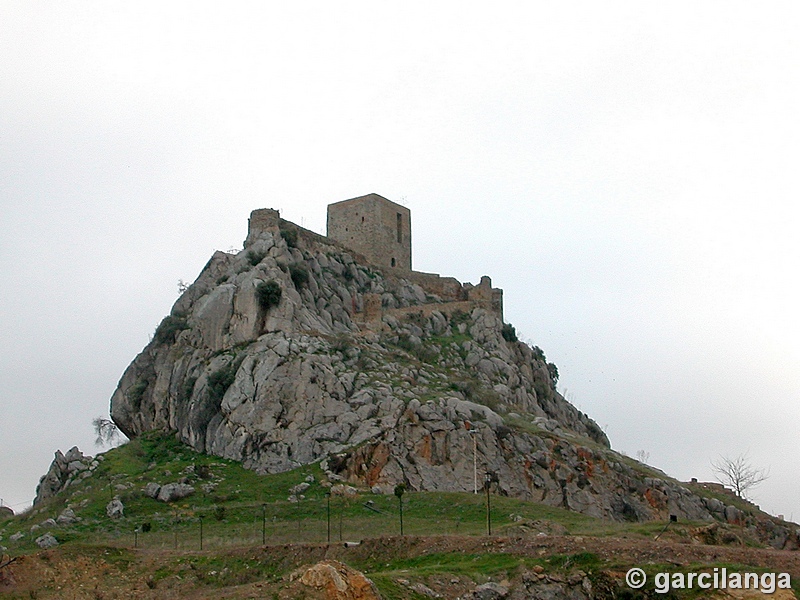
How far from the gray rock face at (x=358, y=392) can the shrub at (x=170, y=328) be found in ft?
0.57

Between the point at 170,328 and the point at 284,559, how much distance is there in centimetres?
3360

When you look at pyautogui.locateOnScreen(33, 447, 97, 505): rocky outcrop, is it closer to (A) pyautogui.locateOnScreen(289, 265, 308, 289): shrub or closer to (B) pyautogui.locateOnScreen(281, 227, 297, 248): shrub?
(A) pyautogui.locateOnScreen(289, 265, 308, 289): shrub

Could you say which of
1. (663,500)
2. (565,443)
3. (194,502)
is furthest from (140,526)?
(663,500)

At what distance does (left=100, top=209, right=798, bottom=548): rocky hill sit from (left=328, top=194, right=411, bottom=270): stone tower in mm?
3675

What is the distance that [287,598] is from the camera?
96.4 feet

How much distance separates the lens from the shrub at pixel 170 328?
68.4 meters

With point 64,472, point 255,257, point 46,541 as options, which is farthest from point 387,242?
point 46,541

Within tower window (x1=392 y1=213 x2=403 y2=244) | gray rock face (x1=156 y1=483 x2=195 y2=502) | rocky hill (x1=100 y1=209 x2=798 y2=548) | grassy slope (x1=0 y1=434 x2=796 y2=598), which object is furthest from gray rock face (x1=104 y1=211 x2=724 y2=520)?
tower window (x1=392 y1=213 x2=403 y2=244)

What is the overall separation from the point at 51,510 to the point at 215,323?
17.2 m

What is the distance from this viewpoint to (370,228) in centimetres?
8162

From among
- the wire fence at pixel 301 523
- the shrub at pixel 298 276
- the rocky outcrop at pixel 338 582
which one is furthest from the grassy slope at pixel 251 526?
the shrub at pixel 298 276

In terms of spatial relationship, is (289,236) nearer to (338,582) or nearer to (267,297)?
(267,297)

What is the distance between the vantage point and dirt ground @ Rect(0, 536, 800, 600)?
33.4 meters

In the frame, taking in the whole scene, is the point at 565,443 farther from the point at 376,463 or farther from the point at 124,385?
the point at 124,385
